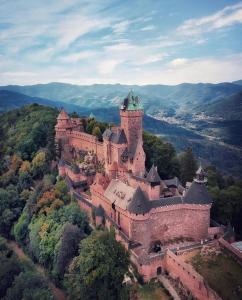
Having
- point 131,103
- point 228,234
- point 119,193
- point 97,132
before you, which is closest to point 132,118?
point 131,103

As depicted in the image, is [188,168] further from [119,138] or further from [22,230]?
[22,230]

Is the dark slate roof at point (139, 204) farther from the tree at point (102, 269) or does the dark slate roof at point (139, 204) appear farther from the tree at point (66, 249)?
the tree at point (66, 249)

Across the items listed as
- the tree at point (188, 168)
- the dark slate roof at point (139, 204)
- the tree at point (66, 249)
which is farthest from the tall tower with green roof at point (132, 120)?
the tree at point (66, 249)

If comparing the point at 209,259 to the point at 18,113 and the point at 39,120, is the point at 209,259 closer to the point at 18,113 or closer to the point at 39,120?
the point at 39,120

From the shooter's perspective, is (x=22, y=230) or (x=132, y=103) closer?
(x=132, y=103)

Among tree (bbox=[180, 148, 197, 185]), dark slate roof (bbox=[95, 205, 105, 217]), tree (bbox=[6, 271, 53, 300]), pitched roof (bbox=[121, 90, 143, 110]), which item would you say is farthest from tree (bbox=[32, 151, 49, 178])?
tree (bbox=[6, 271, 53, 300])

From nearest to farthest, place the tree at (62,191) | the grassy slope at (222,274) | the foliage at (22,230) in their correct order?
the grassy slope at (222,274), the tree at (62,191), the foliage at (22,230)

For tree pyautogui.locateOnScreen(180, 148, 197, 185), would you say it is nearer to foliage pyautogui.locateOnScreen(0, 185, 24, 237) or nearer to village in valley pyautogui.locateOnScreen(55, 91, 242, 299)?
village in valley pyautogui.locateOnScreen(55, 91, 242, 299)
